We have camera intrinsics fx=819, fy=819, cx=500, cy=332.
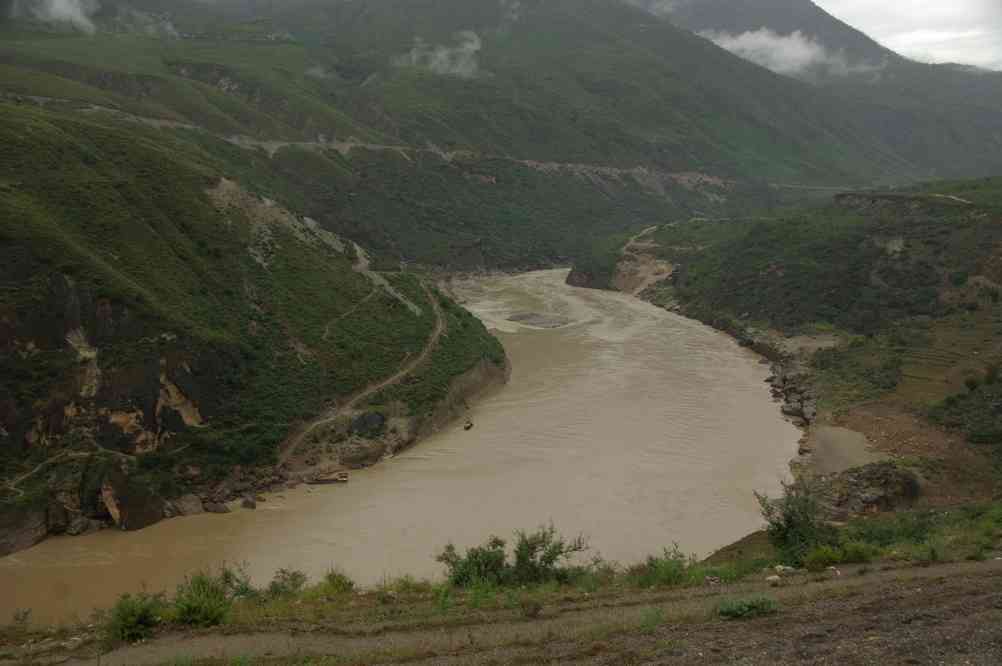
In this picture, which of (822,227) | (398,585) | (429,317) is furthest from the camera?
(822,227)

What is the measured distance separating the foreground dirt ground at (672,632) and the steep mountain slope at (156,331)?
17958 mm

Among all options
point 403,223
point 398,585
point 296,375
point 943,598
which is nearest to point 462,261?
point 403,223

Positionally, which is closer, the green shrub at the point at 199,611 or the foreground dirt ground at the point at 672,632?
the foreground dirt ground at the point at 672,632

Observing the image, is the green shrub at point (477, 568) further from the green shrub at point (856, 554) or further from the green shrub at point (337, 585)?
the green shrub at point (856, 554)

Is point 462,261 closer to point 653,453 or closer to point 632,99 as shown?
point 653,453

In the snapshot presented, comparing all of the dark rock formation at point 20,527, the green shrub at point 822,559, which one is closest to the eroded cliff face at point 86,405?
the dark rock formation at point 20,527

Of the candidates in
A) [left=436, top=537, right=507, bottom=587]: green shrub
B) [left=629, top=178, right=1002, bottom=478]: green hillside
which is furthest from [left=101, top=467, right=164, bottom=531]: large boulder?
[left=629, top=178, right=1002, bottom=478]: green hillside

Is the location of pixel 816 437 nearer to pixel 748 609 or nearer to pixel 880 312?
pixel 880 312

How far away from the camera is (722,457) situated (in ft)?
132

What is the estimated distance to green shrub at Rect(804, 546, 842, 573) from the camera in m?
19.5

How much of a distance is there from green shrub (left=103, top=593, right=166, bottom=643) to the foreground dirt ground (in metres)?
0.34

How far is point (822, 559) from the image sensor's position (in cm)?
1967

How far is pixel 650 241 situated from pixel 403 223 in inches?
1270

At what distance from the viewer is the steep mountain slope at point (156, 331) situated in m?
33.1
